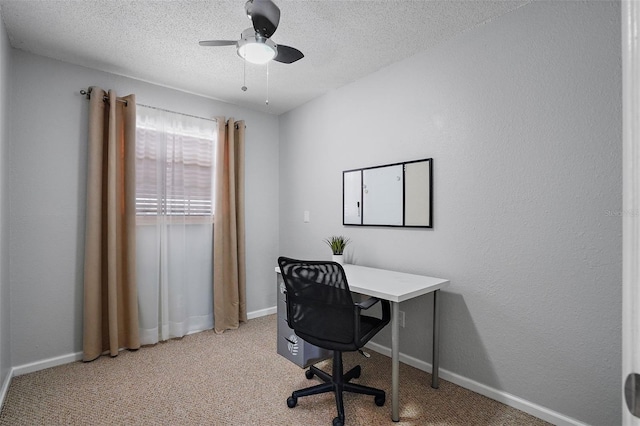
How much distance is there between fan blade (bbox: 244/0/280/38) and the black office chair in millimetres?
1282

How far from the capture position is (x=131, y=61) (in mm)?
2633

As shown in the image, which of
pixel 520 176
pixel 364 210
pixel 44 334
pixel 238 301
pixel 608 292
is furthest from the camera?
pixel 238 301

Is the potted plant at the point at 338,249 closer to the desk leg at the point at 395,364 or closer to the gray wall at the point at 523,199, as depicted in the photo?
the gray wall at the point at 523,199

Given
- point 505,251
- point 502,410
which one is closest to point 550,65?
point 505,251

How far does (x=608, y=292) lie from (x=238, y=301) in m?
3.07

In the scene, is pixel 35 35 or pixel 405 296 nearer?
pixel 405 296

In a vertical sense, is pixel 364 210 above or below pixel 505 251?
above

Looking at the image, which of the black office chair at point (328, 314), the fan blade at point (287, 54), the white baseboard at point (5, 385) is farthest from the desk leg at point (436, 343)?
the white baseboard at point (5, 385)

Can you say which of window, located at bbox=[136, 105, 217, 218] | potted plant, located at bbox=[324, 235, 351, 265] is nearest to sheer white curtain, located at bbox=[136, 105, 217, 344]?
window, located at bbox=[136, 105, 217, 218]

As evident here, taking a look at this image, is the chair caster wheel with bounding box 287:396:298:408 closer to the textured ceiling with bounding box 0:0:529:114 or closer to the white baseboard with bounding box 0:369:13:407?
the white baseboard with bounding box 0:369:13:407

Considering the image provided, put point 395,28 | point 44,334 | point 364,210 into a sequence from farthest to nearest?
point 364,210 < point 44,334 < point 395,28

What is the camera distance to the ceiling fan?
61.1 inches

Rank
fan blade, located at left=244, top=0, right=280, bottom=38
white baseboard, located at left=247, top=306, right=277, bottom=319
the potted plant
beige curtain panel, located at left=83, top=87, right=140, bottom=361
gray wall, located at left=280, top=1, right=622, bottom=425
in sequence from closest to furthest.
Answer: fan blade, located at left=244, top=0, right=280, bottom=38 → gray wall, located at left=280, top=1, right=622, bottom=425 → beige curtain panel, located at left=83, top=87, right=140, bottom=361 → the potted plant → white baseboard, located at left=247, top=306, right=277, bottom=319

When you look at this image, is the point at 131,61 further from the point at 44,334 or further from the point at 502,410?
→ the point at 502,410
